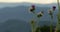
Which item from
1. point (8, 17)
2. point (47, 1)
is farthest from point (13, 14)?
point (47, 1)

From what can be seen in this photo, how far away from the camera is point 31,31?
12.0ft

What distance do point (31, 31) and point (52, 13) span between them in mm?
247

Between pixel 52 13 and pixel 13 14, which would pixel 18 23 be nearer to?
pixel 13 14

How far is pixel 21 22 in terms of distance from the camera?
366 cm

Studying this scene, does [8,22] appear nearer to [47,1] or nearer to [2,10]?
[2,10]

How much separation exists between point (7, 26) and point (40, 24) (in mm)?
295

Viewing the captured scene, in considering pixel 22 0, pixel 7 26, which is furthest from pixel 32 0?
pixel 7 26

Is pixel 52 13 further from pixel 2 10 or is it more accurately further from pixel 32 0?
pixel 2 10

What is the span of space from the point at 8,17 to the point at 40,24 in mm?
293

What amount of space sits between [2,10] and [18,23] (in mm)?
185

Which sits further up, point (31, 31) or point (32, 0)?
point (32, 0)

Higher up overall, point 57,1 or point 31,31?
point 57,1

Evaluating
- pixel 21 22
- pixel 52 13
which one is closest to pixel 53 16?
pixel 52 13

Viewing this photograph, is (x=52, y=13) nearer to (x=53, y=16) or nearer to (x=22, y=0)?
(x=53, y=16)
